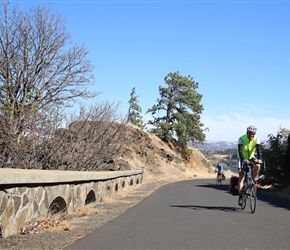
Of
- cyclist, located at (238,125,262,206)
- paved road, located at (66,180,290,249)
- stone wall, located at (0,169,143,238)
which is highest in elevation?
cyclist, located at (238,125,262,206)

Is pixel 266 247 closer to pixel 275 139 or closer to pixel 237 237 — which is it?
pixel 237 237

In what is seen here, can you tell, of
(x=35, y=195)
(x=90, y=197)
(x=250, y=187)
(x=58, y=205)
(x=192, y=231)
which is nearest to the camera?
(x=35, y=195)

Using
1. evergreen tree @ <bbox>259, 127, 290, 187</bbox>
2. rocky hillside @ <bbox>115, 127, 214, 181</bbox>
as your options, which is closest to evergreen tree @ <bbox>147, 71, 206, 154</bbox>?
rocky hillside @ <bbox>115, 127, 214, 181</bbox>

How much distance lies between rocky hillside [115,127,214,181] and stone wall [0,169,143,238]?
33.5 metres

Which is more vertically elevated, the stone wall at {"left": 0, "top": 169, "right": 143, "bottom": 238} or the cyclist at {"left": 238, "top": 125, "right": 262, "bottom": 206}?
the cyclist at {"left": 238, "top": 125, "right": 262, "bottom": 206}

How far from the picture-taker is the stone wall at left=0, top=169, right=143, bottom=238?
5.92 m

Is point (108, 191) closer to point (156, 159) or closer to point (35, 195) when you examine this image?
point (35, 195)

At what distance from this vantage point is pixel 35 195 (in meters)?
7.02

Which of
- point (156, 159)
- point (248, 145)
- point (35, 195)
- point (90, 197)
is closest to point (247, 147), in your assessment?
point (248, 145)

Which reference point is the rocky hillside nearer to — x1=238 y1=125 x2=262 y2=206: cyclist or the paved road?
x1=238 y1=125 x2=262 y2=206: cyclist

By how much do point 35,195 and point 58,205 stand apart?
184cm

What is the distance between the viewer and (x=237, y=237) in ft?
22.4

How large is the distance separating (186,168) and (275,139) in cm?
3946

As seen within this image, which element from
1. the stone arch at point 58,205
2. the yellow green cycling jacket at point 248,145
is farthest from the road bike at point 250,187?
the stone arch at point 58,205
